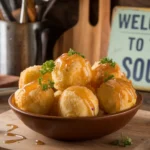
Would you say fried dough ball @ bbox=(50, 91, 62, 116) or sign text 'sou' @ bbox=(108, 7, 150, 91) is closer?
fried dough ball @ bbox=(50, 91, 62, 116)

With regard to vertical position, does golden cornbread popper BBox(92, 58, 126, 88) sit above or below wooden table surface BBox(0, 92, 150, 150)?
above

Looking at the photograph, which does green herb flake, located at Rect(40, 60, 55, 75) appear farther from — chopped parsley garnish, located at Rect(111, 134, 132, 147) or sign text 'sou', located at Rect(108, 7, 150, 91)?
sign text 'sou', located at Rect(108, 7, 150, 91)

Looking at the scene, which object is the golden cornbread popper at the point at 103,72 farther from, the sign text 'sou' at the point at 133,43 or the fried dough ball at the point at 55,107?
the sign text 'sou' at the point at 133,43

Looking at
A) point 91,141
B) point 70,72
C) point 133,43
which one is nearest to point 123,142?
point 91,141

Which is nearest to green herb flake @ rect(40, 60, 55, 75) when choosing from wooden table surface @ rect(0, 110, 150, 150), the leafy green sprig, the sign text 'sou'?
the leafy green sprig

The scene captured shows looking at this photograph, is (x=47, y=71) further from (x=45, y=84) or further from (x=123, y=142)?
(x=123, y=142)

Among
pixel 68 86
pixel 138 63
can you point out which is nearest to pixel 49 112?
pixel 68 86

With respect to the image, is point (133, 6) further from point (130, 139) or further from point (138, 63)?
point (130, 139)
